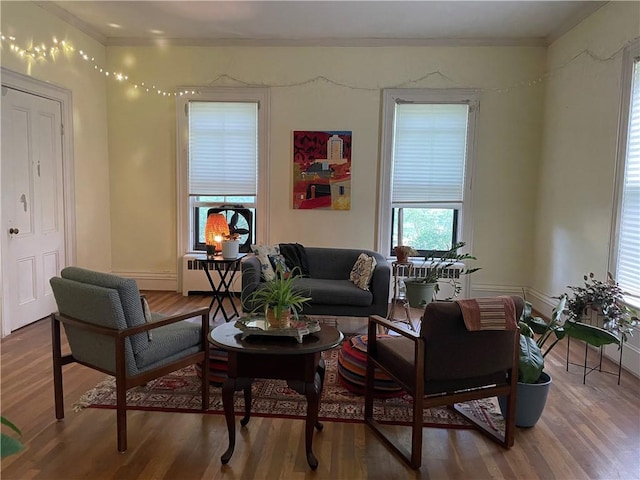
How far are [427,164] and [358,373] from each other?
3172mm

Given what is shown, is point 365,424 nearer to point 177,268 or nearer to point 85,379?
point 85,379

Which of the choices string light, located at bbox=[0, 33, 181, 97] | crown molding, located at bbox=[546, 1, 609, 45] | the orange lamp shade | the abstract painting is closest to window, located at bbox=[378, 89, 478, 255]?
the abstract painting

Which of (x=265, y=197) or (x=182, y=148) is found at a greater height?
(x=182, y=148)

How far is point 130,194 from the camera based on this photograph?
18.7ft

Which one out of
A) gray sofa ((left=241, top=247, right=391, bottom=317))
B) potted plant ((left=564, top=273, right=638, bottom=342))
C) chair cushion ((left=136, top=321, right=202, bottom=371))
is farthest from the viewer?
gray sofa ((left=241, top=247, right=391, bottom=317))

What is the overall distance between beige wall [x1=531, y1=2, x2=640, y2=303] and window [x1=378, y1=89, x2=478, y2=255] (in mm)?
846

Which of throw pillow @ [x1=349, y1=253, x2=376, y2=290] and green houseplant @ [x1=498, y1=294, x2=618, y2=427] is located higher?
throw pillow @ [x1=349, y1=253, x2=376, y2=290]

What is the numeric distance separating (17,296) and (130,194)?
1919mm

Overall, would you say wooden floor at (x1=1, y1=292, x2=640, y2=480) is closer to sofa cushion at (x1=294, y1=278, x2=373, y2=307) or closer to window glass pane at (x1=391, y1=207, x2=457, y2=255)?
sofa cushion at (x1=294, y1=278, x2=373, y2=307)

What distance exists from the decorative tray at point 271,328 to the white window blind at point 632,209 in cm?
262

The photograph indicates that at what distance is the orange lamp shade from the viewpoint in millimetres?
4660

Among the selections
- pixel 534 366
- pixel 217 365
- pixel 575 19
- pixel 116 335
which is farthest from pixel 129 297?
pixel 575 19

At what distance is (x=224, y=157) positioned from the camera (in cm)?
560

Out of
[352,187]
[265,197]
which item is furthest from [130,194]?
[352,187]
